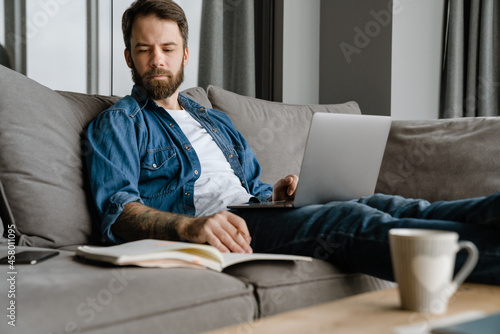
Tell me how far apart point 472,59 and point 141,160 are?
2324 millimetres

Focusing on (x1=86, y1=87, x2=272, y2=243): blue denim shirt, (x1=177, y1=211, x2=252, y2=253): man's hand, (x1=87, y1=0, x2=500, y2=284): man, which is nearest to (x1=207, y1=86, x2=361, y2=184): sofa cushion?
(x1=87, y1=0, x2=500, y2=284): man

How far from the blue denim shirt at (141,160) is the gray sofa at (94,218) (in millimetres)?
75

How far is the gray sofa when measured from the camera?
850 mm

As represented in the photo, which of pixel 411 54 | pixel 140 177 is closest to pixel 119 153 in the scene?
pixel 140 177

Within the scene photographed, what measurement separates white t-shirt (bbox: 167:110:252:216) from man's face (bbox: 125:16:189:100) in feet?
0.33

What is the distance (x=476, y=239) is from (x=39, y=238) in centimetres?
101

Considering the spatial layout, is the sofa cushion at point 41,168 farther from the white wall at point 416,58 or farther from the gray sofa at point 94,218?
the white wall at point 416,58

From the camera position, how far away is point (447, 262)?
696 mm

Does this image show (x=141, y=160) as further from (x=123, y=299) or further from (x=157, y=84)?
(x=123, y=299)

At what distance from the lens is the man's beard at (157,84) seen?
1749mm

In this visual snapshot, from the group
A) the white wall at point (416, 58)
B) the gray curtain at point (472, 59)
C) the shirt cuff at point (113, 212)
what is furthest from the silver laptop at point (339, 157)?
the gray curtain at point (472, 59)

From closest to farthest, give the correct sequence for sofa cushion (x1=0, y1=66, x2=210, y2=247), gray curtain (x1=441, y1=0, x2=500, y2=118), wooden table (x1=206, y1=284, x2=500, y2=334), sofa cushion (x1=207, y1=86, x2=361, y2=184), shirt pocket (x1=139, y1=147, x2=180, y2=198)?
wooden table (x1=206, y1=284, x2=500, y2=334)
sofa cushion (x1=0, y1=66, x2=210, y2=247)
shirt pocket (x1=139, y1=147, x2=180, y2=198)
sofa cushion (x1=207, y1=86, x2=361, y2=184)
gray curtain (x1=441, y1=0, x2=500, y2=118)
